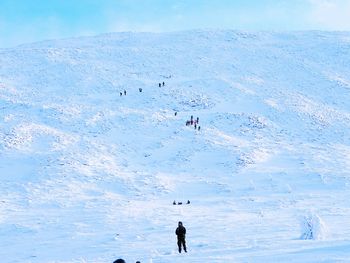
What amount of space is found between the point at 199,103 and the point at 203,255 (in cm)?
4523

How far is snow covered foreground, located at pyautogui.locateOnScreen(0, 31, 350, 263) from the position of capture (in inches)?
854

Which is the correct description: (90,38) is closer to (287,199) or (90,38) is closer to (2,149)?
(2,149)

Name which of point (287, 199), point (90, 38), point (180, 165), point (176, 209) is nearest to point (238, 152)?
point (180, 165)

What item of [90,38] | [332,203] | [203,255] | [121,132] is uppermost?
[90,38]

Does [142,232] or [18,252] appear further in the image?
[142,232]

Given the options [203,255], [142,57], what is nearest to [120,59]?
[142,57]

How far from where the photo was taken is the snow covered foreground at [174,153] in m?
21.7

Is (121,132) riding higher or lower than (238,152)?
higher

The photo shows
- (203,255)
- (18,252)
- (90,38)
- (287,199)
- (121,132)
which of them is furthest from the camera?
(90,38)

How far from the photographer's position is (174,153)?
45.2m

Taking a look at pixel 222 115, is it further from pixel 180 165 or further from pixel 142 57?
pixel 142 57

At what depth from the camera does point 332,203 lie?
31.8 m

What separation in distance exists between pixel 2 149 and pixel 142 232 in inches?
955

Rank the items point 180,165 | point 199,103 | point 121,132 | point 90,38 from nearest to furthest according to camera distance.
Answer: point 180,165 → point 121,132 → point 199,103 → point 90,38
